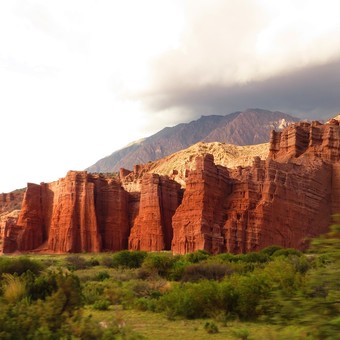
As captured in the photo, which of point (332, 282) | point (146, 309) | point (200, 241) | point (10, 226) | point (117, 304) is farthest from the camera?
point (10, 226)

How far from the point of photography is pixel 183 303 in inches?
897

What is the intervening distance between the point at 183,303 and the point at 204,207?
4593 cm

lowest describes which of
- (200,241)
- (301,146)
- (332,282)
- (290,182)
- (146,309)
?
(146,309)

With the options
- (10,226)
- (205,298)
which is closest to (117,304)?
(205,298)

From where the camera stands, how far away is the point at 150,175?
279ft

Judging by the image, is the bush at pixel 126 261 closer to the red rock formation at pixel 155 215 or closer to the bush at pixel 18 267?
the bush at pixel 18 267

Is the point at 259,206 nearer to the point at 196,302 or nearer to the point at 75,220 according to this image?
the point at 75,220

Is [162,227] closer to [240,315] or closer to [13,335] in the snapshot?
[240,315]

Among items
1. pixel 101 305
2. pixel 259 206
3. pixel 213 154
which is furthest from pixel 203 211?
pixel 213 154

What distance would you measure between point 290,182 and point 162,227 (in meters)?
23.3

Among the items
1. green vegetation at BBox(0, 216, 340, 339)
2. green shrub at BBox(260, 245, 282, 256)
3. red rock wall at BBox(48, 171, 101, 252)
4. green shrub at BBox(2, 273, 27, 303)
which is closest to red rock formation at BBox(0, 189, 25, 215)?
red rock wall at BBox(48, 171, 101, 252)

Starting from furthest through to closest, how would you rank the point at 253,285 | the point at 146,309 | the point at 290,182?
the point at 290,182 → the point at 146,309 → the point at 253,285

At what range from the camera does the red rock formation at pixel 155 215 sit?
79.4m

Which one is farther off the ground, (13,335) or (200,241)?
(200,241)
